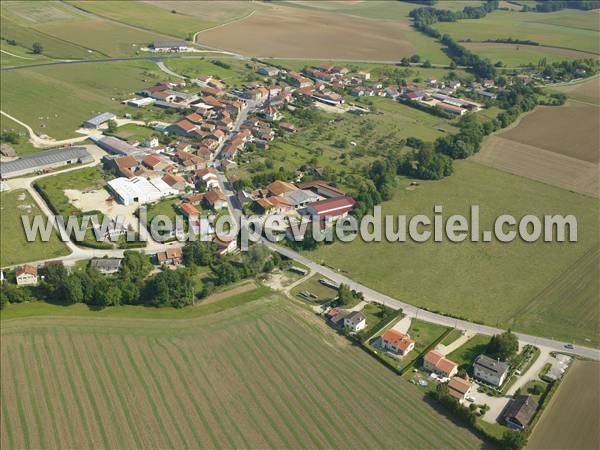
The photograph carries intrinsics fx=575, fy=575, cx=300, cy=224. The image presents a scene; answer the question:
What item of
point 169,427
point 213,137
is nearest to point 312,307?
point 169,427

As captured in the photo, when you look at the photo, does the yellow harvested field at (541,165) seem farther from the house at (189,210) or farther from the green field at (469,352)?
the house at (189,210)

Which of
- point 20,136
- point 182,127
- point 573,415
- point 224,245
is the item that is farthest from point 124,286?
point 20,136

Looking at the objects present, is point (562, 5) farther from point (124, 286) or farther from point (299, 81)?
point (124, 286)

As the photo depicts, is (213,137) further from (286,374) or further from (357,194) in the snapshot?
(286,374)

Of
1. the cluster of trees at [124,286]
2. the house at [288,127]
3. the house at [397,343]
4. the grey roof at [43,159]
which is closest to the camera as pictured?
the house at [397,343]

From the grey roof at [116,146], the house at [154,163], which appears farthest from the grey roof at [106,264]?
the grey roof at [116,146]

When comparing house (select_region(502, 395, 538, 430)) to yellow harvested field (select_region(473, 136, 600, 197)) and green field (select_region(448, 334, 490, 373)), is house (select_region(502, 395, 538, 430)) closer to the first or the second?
green field (select_region(448, 334, 490, 373))

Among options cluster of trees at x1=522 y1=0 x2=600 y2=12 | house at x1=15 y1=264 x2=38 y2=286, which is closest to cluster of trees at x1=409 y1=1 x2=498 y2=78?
cluster of trees at x1=522 y1=0 x2=600 y2=12
